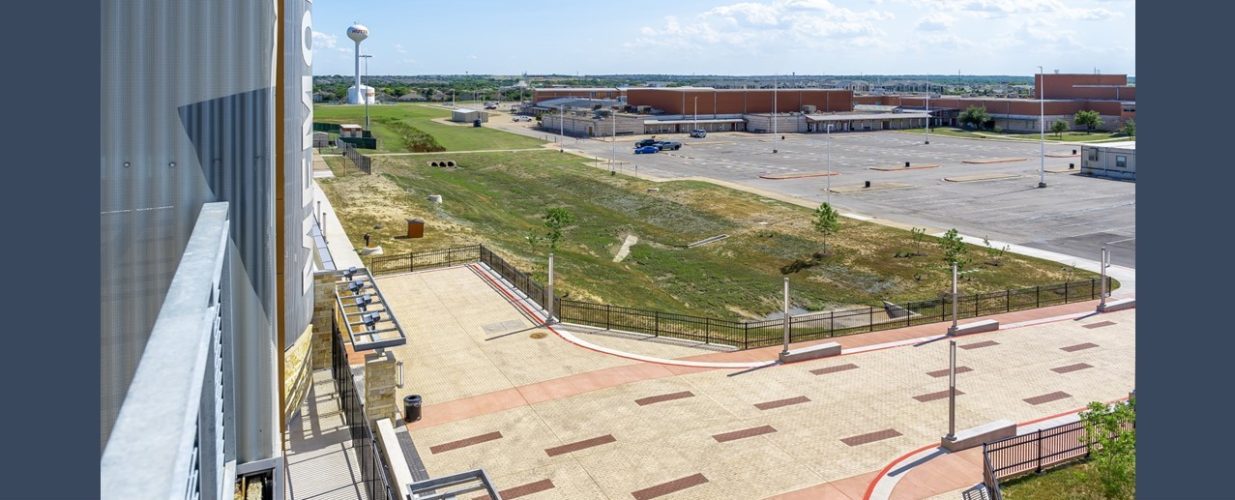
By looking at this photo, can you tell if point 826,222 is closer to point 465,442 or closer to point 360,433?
point 465,442

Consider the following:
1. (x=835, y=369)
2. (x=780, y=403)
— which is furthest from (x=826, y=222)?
(x=780, y=403)

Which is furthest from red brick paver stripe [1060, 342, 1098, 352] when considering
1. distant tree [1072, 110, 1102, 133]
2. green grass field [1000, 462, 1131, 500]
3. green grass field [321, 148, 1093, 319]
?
distant tree [1072, 110, 1102, 133]

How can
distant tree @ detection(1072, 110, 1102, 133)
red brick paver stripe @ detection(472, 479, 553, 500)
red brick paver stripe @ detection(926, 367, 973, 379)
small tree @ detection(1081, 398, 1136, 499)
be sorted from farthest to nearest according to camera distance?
1. distant tree @ detection(1072, 110, 1102, 133)
2. red brick paver stripe @ detection(926, 367, 973, 379)
3. red brick paver stripe @ detection(472, 479, 553, 500)
4. small tree @ detection(1081, 398, 1136, 499)

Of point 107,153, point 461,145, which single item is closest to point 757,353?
point 107,153

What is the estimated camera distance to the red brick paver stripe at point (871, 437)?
18462mm

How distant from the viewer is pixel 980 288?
37.9 meters

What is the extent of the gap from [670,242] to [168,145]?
41.5 meters

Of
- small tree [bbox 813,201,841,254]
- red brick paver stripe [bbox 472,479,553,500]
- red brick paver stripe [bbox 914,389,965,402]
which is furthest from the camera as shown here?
small tree [bbox 813,201,841,254]

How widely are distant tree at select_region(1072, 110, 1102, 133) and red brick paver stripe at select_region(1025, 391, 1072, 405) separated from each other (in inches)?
4429

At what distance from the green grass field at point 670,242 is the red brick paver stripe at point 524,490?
17.9 m

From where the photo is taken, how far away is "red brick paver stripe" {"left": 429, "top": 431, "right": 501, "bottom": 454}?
1802 cm

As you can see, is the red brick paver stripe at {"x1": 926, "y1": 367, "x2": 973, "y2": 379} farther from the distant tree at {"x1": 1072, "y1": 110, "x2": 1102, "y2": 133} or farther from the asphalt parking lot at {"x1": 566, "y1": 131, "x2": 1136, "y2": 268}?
the distant tree at {"x1": 1072, "y1": 110, "x2": 1102, "y2": 133}

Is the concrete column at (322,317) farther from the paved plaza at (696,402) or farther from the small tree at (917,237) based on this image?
the small tree at (917,237)

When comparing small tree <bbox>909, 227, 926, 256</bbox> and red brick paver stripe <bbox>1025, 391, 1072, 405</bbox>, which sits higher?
small tree <bbox>909, 227, 926, 256</bbox>
